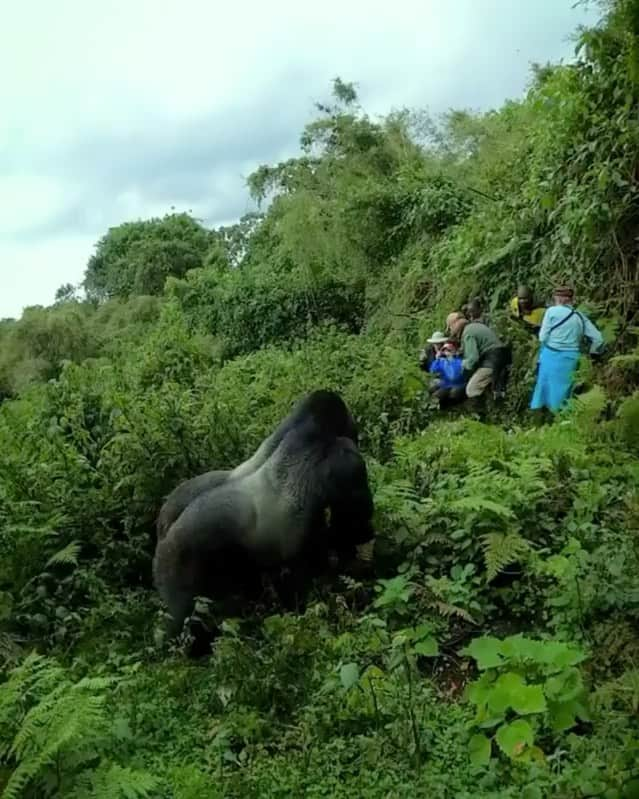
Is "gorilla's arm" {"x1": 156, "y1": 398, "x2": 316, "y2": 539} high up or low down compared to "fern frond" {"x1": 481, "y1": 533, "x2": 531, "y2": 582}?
up

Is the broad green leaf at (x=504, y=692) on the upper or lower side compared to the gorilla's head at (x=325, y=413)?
lower

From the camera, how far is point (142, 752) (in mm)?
3361

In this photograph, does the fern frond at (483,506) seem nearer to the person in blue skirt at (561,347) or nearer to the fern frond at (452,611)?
the fern frond at (452,611)

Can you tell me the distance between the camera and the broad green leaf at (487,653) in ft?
10.5

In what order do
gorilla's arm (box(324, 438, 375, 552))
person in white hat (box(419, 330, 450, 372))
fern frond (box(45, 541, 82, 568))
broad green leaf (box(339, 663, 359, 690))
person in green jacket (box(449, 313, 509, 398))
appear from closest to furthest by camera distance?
1. broad green leaf (box(339, 663, 359, 690))
2. gorilla's arm (box(324, 438, 375, 552))
3. fern frond (box(45, 541, 82, 568))
4. person in green jacket (box(449, 313, 509, 398))
5. person in white hat (box(419, 330, 450, 372))

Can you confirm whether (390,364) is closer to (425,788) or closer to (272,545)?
(272,545)

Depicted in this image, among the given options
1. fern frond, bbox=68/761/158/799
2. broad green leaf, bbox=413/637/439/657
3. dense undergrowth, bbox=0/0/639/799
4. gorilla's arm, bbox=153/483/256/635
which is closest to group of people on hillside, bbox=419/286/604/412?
dense undergrowth, bbox=0/0/639/799

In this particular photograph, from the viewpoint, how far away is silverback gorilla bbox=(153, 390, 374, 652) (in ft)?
13.7

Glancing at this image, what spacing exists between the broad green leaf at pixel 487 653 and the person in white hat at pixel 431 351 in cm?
576

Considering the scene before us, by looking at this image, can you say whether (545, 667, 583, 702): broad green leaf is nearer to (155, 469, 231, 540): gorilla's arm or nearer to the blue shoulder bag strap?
(155, 469, 231, 540): gorilla's arm

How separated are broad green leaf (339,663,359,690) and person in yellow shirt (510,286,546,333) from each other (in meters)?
6.08

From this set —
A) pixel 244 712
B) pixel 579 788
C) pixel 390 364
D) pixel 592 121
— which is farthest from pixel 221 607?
pixel 592 121

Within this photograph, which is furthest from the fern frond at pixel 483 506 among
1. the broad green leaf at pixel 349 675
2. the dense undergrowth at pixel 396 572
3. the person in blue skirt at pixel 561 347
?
the person in blue skirt at pixel 561 347

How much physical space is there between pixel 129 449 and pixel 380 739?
9.20 ft
